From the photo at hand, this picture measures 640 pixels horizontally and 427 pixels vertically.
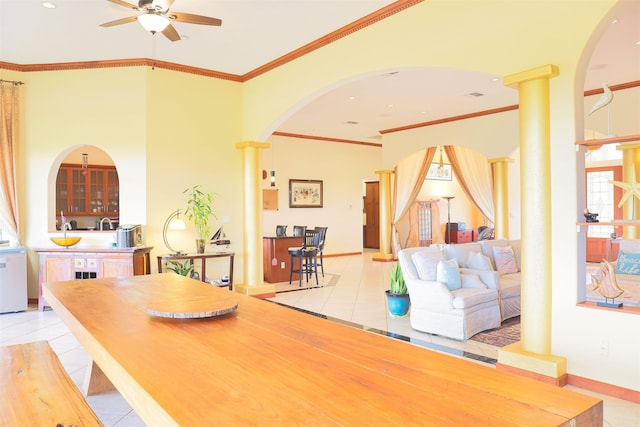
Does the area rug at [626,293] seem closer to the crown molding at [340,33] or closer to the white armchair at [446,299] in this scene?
the white armchair at [446,299]

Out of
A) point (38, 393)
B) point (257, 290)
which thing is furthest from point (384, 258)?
point (38, 393)

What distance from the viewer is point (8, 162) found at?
598 centimetres

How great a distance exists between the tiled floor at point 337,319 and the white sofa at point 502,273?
3.28 ft

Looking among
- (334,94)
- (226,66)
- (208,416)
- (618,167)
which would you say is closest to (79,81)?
(226,66)

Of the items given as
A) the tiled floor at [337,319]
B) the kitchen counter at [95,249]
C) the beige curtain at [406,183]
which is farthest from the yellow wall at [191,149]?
the beige curtain at [406,183]

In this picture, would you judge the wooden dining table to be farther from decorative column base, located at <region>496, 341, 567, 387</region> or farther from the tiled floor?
decorative column base, located at <region>496, 341, 567, 387</region>

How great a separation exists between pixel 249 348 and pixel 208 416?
1.75 ft

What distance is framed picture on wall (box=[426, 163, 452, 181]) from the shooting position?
1365 cm

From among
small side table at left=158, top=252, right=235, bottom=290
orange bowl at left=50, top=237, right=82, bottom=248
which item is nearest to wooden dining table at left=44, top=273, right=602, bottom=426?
small side table at left=158, top=252, right=235, bottom=290

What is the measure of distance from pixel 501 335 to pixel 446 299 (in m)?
0.70

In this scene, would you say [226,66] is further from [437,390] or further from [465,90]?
[437,390]

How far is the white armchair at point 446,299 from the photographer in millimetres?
4578

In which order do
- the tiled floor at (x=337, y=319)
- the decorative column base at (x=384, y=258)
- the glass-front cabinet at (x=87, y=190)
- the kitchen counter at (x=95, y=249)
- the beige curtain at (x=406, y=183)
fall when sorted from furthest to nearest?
the beige curtain at (x=406, y=183) < the decorative column base at (x=384, y=258) < the glass-front cabinet at (x=87, y=190) < the kitchen counter at (x=95, y=249) < the tiled floor at (x=337, y=319)

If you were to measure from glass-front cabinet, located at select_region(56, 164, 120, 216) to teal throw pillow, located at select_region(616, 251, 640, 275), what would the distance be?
10151 mm
